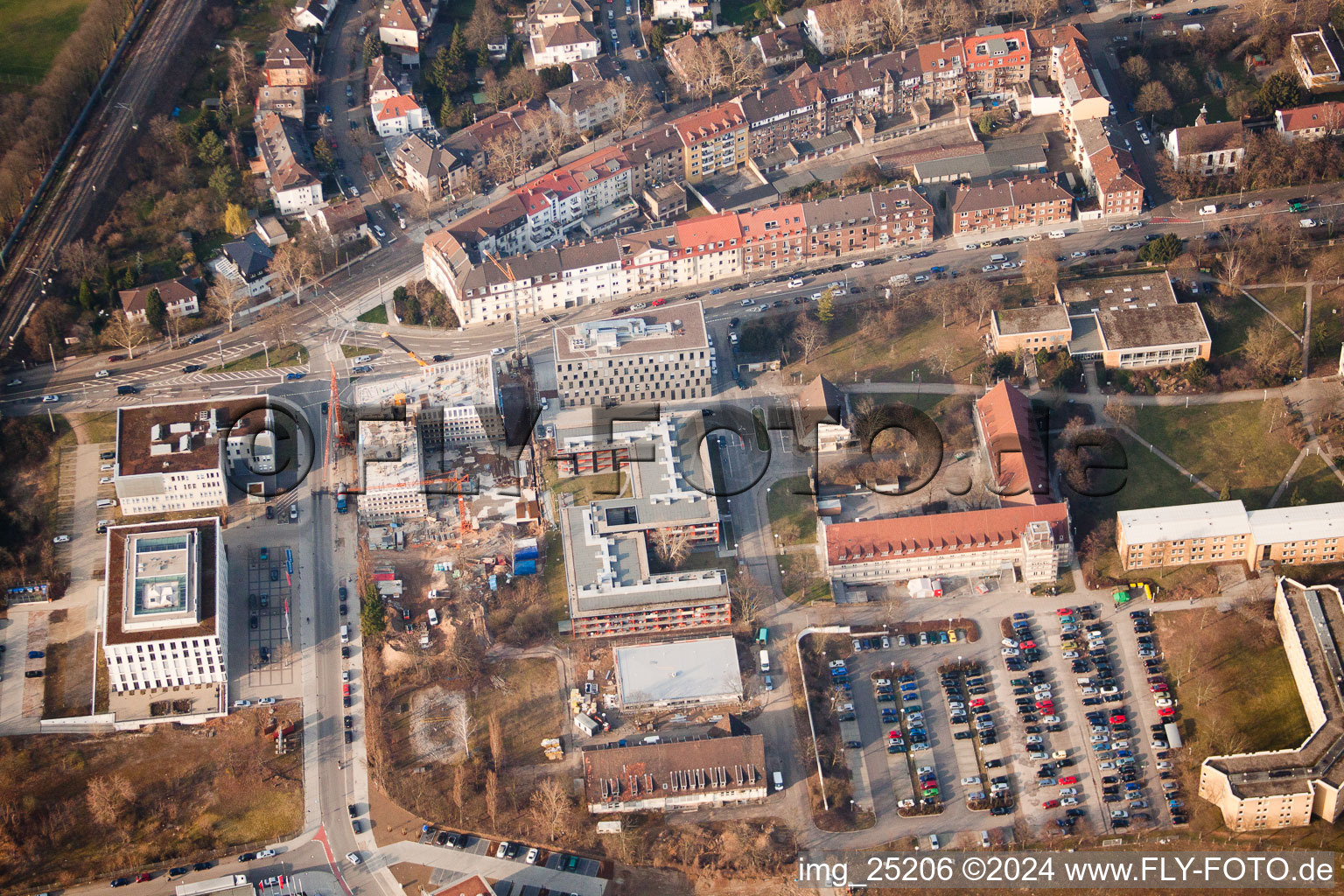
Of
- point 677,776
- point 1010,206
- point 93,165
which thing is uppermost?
point 93,165

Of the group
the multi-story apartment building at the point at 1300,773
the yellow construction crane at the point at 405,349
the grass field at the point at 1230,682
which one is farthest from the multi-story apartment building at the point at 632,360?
the multi-story apartment building at the point at 1300,773

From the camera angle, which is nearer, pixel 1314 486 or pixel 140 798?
pixel 140 798

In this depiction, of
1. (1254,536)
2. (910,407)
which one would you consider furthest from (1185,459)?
(910,407)

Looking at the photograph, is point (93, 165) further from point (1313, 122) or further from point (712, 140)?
point (1313, 122)

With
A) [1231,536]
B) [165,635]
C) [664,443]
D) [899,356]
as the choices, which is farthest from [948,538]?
[165,635]

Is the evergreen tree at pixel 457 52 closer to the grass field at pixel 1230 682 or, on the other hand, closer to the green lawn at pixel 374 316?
the green lawn at pixel 374 316

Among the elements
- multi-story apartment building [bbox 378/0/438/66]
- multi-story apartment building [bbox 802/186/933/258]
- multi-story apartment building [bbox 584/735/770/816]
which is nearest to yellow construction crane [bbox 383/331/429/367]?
multi-story apartment building [bbox 802/186/933/258]

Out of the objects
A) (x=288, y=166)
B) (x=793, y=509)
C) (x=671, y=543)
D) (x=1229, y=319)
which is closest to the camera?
(x=671, y=543)

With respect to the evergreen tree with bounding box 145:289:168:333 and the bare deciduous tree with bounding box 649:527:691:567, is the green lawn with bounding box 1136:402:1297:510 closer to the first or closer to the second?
the bare deciduous tree with bounding box 649:527:691:567
